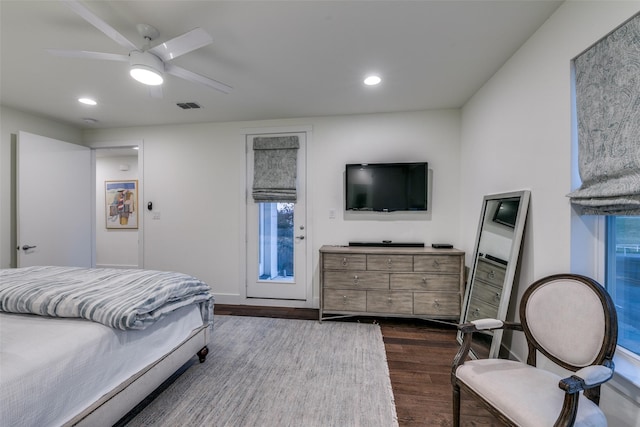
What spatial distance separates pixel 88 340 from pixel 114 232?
209 inches

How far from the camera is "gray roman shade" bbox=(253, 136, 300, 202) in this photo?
350 centimetres

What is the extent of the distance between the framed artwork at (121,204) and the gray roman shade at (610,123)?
6.70 m

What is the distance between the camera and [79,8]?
1288 millimetres

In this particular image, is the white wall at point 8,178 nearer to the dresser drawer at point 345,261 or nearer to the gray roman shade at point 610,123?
the dresser drawer at point 345,261

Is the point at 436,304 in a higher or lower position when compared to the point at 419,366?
higher

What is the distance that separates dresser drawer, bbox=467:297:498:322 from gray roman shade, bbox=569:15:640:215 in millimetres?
1057

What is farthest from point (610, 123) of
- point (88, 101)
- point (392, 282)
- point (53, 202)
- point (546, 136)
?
point (53, 202)

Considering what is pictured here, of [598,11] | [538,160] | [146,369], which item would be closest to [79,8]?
[146,369]

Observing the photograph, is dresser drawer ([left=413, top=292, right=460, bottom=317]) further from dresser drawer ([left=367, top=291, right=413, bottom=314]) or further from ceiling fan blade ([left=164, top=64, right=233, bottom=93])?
ceiling fan blade ([left=164, top=64, right=233, bottom=93])

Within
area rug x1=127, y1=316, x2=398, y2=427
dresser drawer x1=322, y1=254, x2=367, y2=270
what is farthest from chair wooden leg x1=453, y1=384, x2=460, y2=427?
dresser drawer x1=322, y1=254, x2=367, y2=270

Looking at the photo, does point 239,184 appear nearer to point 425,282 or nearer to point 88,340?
point 88,340

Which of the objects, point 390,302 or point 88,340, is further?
point 390,302

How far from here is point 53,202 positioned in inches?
133

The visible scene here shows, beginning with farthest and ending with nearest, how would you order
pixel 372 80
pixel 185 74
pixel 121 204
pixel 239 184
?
pixel 121 204 → pixel 239 184 → pixel 372 80 → pixel 185 74
